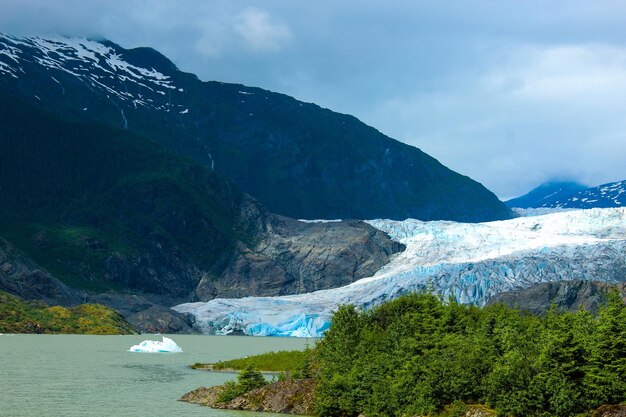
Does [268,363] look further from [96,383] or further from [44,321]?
[44,321]

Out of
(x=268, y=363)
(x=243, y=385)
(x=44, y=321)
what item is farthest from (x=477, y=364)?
(x=44, y=321)

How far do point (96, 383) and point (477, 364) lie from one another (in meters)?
35.7

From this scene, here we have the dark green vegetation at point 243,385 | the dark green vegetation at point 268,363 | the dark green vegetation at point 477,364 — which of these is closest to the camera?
the dark green vegetation at point 477,364

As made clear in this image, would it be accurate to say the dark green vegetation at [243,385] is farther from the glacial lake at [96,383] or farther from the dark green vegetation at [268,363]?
the dark green vegetation at [268,363]

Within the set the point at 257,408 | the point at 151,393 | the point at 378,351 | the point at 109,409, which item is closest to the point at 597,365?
the point at 378,351

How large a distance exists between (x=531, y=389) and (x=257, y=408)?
1975 cm

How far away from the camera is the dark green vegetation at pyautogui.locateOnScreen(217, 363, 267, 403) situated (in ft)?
197

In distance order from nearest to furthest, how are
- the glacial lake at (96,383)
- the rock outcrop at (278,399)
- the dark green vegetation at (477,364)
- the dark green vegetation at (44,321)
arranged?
the dark green vegetation at (477,364)
the glacial lake at (96,383)
the rock outcrop at (278,399)
the dark green vegetation at (44,321)

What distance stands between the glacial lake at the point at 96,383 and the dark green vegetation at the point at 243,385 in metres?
2.04

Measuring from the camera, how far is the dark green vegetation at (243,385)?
59.9 meters

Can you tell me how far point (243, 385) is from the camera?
60531 millimetres

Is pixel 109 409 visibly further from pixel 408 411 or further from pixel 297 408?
pixel 408 411

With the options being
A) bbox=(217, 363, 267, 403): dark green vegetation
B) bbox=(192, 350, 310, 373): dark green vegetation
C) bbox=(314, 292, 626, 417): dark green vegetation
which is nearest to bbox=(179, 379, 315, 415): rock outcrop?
bbox=(217, 363, 267, 403): dark green vegetation

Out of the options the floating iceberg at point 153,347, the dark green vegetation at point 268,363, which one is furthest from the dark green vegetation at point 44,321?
the dark green vegetation at point 268,363
